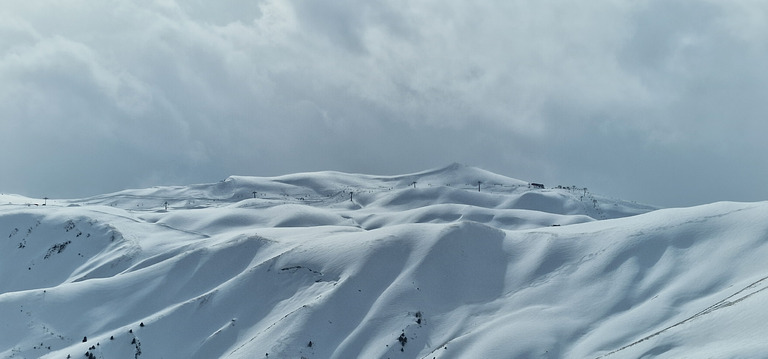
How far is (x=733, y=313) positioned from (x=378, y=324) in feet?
97.3

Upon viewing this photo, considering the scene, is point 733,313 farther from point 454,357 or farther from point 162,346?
point 162,346

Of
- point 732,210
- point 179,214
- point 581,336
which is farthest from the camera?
point 179,214

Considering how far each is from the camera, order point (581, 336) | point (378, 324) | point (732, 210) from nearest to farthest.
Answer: point (581, 336) → point (378, 324) → point (732, 210)

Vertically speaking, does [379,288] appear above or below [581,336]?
above

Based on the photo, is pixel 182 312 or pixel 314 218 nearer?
pixel 182 312

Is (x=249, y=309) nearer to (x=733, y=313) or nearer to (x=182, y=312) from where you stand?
(x=182, y=312)

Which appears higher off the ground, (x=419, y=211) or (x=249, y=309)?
(x=419, y=211)

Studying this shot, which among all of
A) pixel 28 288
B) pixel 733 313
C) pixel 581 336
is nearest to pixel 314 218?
pixel 28 288

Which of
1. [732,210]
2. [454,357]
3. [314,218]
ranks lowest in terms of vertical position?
[454,357]

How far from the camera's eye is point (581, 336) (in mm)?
55500

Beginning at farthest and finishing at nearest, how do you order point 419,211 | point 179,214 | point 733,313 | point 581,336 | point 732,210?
point 419,211, point 179,214, point 732,210, point 581,336, point 733,313

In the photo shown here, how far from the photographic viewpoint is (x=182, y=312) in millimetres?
71500

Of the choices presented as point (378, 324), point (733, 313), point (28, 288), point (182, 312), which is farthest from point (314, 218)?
point (733, 313)

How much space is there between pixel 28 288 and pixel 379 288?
5739 cm
